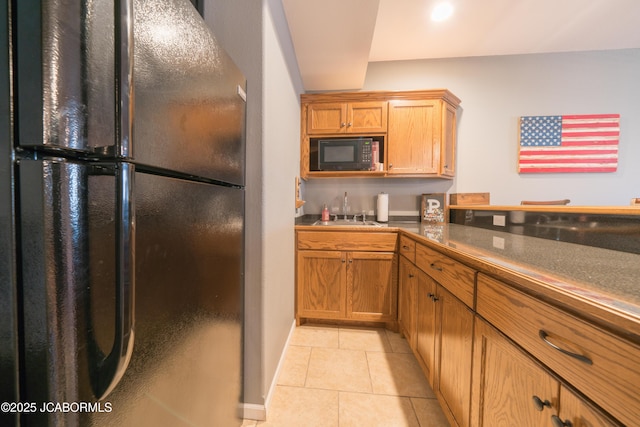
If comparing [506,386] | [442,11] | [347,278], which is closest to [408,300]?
[347,278]

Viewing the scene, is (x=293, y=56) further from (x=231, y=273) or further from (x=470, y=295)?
(x=470, y=295)

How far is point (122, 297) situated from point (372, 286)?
183 centimetres

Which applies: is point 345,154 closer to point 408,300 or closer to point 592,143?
point 408,300

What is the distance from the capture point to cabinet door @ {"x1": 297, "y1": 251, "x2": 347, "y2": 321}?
79.7 inches

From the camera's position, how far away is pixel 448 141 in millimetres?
2408

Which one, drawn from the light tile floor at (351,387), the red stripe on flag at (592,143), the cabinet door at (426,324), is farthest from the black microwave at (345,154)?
the red stripe on flag at (592,143)

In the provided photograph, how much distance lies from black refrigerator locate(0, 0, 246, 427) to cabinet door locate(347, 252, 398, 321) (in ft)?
5.04

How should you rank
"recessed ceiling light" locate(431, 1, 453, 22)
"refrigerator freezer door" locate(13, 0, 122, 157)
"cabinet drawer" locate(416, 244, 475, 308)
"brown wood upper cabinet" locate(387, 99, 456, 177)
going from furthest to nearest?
"brown wood upper cabinet" locate(387, 99, 456, 177) < "recessed ceiling light" locate(431, 1, 453, 22) < "cabinet drawer" locate(416, 244, 475, 308) < "refrigerator freezer door" locate(13, 0, 122, 157)

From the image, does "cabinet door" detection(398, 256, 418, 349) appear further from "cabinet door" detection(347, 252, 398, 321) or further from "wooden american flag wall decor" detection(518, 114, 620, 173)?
"wooden american flag wall decor" detection(518, 114, 620, 173)

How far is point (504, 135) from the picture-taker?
8.45ft

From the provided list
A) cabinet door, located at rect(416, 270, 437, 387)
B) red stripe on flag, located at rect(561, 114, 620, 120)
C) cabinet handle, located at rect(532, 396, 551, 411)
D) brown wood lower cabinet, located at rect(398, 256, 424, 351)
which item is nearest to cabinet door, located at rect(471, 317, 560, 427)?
cabinet handle, located at rect(532, 396, 551, 411)

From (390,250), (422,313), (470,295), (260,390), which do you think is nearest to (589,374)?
(470,295)

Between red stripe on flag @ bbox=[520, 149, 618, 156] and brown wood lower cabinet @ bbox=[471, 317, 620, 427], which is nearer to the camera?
brown wood lower cabinet @ bbox=[471, 317, 620, 427]

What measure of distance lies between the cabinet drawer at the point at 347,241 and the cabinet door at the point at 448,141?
3.19 feet
